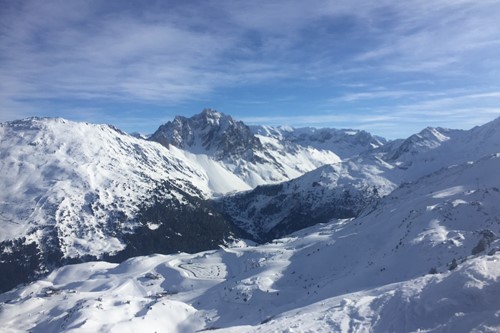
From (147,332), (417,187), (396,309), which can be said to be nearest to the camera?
(396,309)

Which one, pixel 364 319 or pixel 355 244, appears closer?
pixel 364 319

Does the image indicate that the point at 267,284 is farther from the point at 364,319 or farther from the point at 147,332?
the point at 364,319

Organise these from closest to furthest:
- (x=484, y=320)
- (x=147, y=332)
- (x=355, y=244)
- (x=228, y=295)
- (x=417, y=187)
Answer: (x=484, y=320)
(x=147, y=332)
(x=228, y=295)
(x=355, y=244)
(x=417, y=187)

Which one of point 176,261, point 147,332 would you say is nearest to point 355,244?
point 147,332

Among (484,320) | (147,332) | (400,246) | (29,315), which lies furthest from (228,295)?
(484,320)

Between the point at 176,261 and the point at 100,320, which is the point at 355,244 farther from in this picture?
the point at 176,261

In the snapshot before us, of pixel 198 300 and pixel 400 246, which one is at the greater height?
pixel 400 246
